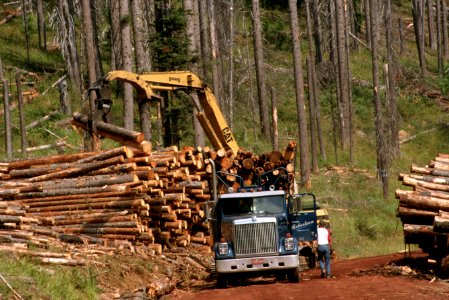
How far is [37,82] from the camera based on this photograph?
51.5 m

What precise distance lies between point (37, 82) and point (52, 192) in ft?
101

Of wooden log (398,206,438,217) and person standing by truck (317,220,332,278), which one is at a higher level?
wooden log (398,206,438,217)

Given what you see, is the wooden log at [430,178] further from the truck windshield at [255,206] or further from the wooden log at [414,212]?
the truck windshield at [255,206]

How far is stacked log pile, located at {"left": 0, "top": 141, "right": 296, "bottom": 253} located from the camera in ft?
68.5

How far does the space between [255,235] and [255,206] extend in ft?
2.97

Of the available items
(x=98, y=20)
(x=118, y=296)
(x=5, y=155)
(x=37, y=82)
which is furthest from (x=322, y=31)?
(x=118, y=296)

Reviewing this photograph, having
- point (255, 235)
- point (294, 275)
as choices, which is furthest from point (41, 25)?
point (294, 275)

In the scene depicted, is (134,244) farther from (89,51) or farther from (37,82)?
(37,82)

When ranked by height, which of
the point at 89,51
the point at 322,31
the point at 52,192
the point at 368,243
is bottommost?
the point at 368,243

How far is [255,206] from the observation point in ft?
65.3

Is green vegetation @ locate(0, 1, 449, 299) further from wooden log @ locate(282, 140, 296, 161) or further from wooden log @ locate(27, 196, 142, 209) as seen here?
wooden log @ locate(282, 140, 296, 161)

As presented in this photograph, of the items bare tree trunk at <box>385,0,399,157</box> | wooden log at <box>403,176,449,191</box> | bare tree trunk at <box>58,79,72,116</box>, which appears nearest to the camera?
wooden log at <box>403,176,449,191</box>

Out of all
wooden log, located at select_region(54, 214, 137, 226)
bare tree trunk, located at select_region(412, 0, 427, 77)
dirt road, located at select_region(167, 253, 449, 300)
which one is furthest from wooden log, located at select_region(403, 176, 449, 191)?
bare tree trunk, located at select_region(412, 0, 427, 77)

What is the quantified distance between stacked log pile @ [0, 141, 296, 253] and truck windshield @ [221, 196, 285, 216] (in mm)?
2327
